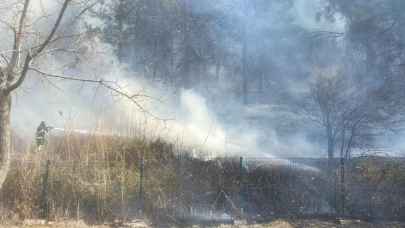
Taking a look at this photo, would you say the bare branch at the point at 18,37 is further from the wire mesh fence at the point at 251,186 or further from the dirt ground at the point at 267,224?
the dirt ground at the point at 267,224

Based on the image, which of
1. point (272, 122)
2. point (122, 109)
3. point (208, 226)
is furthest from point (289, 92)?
point (208, 226)

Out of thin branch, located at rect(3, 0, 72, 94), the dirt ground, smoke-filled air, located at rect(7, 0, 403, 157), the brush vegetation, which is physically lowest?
the dirt ground

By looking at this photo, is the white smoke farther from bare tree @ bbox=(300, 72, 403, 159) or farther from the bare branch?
the bare branch

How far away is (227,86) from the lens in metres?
21.2

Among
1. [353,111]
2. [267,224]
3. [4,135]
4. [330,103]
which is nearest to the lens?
[4,135]

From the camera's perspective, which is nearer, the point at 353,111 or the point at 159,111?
the point at 353,111

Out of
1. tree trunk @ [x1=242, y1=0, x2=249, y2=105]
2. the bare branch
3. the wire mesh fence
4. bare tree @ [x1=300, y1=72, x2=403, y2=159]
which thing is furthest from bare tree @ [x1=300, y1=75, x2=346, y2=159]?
the bare branch

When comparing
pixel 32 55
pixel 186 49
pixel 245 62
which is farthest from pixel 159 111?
pixel 32 55

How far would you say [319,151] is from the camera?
16.2 m

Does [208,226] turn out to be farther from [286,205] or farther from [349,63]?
[349,63]

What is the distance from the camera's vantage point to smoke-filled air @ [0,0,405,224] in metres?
10.6

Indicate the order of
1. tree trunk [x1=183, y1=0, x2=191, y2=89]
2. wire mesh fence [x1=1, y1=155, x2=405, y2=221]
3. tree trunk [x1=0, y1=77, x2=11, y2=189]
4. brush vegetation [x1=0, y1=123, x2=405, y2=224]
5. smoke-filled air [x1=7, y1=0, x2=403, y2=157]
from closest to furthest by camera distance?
tree trunk [x1=0, y1=77, x2=11, y2=189] < brush vegetation [x1=0, y1=123, x2=405, y2=224] < wire mesh fence [x1=1, y1=155, x2=405, y2=221] < smoke-filled air [x1=7, y1=0, x2=403, y2=157] < tree trunk [x1=183, y1=0, x2=191, y2=89]

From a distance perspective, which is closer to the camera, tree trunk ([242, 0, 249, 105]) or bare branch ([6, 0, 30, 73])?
bare branch ([6, 0, 30, 73])

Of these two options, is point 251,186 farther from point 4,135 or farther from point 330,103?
point 4,135
